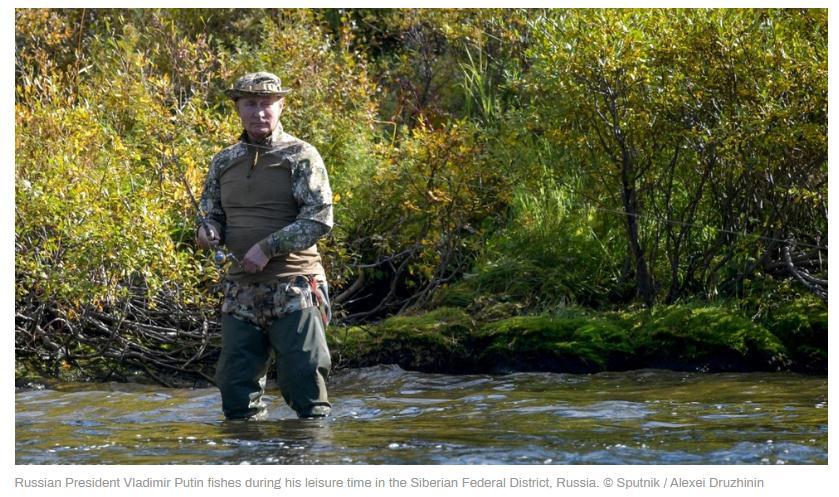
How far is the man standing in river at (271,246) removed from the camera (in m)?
5.92

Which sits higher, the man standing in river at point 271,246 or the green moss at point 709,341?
the man standing in river at point 271,246

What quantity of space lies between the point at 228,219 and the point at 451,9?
6.06 meters

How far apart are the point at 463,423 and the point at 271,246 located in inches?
54.0

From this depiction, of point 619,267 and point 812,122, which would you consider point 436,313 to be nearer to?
point 619,267

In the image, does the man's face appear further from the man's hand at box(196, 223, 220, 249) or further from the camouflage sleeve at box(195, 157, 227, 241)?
the man's hand at box(196, 223, 220, 249)

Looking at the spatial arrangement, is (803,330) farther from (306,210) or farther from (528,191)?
(306,210)

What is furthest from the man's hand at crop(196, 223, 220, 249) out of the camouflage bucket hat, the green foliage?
the green foliage

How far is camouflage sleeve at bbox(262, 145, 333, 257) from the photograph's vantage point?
5.82m

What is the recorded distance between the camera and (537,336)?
892cm

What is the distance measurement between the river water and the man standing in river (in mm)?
299

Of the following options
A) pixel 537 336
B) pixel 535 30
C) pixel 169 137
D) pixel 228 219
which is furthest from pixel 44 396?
pixel 535 30

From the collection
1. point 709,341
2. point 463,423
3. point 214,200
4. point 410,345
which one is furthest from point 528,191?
point 214,200

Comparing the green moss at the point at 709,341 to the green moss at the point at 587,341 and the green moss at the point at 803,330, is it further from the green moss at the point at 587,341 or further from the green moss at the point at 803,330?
the green moss at the point at 803,330

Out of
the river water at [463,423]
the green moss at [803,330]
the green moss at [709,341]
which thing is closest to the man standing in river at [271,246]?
the river water at [463,423]
